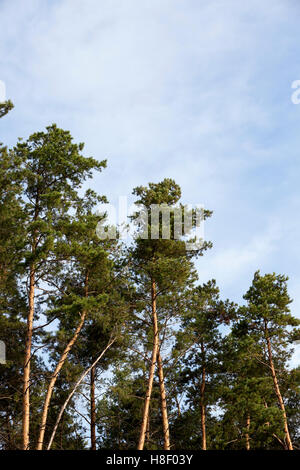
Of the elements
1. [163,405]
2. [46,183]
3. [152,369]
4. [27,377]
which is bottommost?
[163,405]

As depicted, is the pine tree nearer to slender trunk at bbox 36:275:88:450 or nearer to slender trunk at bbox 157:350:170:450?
slender trunk at bbox 36:275:88:450

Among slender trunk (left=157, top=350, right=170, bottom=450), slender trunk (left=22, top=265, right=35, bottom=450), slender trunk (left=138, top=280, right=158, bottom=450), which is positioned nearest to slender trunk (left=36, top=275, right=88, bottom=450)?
slender trunk (left=22, top=265, right=35, bottom=450)

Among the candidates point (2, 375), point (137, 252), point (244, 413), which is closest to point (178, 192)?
point (137, 252)

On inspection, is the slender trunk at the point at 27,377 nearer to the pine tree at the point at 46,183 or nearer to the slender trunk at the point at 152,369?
the pine tree at the point at 46,183

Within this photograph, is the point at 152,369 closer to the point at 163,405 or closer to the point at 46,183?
the point at 163,405

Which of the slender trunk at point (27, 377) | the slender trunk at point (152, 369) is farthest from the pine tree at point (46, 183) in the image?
the slender trunk at point (152, 369)

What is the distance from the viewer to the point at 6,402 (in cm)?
1964

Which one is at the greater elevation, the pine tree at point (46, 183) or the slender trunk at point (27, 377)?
Result: the pine tree at point (46, 183)

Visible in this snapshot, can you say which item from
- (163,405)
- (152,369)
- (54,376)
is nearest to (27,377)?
(54,376)

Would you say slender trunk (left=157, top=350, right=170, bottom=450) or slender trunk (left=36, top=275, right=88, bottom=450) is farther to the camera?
slender trunk (left=157, top=350, right=170, bottom=450)

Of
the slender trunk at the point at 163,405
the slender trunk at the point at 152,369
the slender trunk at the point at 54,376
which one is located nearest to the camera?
the slender trunk at the point at 54,376
